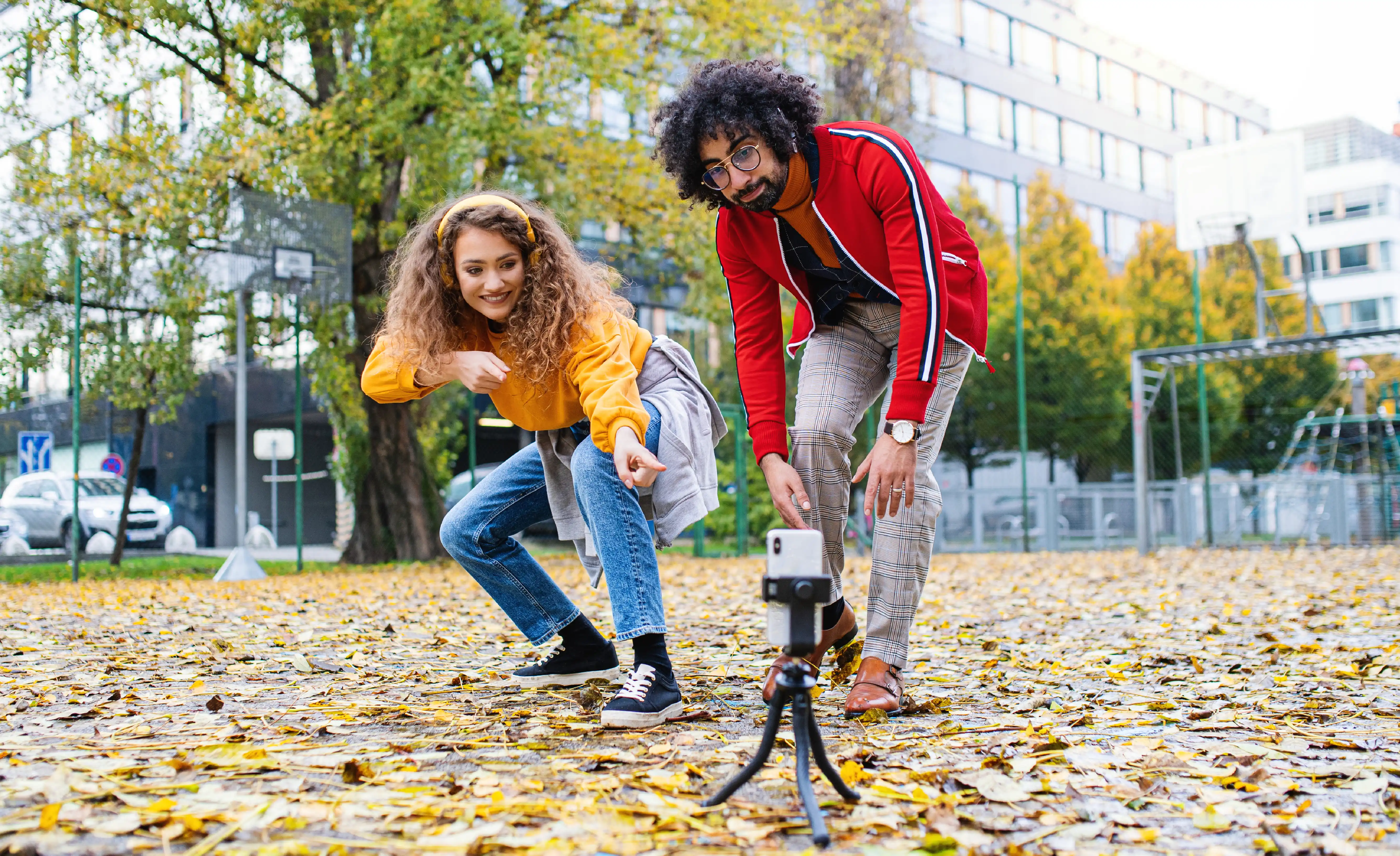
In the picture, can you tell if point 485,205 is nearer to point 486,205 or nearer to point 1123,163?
point 486,205

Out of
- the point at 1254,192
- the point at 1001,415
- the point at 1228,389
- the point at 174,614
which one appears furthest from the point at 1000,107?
the point at 174,614

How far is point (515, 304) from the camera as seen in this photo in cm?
292

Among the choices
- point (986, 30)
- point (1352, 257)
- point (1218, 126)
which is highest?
point (1218, 126)

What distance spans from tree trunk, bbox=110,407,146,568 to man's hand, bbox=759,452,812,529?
8.61 m

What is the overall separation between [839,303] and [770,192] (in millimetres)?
417

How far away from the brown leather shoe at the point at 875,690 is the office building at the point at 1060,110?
23.1 metres

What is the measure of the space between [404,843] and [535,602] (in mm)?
1505

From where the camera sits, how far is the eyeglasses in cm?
276

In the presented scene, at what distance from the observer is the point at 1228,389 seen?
2306 centimetres

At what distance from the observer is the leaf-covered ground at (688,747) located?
185 cm

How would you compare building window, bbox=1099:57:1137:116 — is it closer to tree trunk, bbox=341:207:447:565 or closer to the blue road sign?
tree trunk, bbox=341:207:447:565

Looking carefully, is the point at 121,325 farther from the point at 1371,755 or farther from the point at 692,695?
the point at 1371,755

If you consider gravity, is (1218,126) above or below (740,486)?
above

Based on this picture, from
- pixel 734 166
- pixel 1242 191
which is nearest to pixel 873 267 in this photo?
pixel 734 166
